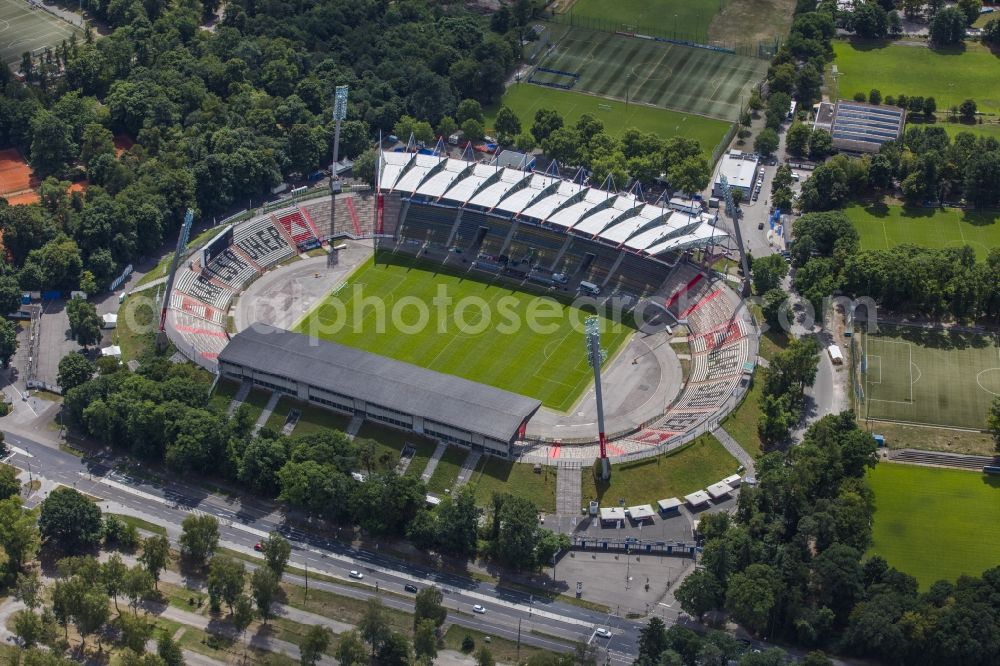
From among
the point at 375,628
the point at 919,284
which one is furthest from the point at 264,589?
the point at 919,284

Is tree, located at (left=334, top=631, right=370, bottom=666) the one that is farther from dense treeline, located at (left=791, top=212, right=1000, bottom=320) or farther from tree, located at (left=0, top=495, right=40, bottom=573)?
dense treeline, located at (left=791, top=212, right=1000, bottom=320)

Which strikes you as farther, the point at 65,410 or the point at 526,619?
the point at 65,410

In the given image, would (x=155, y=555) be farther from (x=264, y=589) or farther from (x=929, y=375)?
(x=929, y=375)

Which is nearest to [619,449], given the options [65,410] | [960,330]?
[960,330]

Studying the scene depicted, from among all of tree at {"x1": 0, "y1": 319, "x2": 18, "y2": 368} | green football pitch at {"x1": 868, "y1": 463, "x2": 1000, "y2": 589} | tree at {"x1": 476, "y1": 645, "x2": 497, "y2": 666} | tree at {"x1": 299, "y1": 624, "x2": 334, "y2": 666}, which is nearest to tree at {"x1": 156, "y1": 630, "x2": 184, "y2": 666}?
tree at {"x1": 299, "y1": 624, "x2": 334, "y2": 666}

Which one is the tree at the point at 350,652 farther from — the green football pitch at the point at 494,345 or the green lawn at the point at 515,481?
the green football pitch at the point at 494,345

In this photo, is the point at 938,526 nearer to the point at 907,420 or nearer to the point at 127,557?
the point at 907,420
